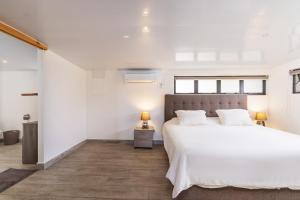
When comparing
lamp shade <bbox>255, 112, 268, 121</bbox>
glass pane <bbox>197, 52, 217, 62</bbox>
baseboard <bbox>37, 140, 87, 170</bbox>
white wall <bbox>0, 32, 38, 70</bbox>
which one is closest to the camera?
white wall <bbox>0, 32, 38, 70</bbox>

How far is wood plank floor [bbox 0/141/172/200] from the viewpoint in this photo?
219 cm

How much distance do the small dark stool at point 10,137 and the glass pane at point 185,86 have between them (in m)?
4.54

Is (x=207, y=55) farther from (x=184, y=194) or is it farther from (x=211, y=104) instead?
(x=184, y=194)

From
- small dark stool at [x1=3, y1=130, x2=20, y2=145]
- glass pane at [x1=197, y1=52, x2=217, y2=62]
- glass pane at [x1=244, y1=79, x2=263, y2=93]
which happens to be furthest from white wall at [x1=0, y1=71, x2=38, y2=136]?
glass pane at [x1=244, y1=79, x2=263, y2=93]

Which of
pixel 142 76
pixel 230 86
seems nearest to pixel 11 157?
pixel 142 76

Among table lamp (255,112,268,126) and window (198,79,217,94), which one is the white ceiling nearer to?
window (198,79,217,94)

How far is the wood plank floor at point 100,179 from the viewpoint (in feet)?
7.20

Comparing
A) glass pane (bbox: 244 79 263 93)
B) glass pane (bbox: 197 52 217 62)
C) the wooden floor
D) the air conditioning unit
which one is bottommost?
the wooden floor

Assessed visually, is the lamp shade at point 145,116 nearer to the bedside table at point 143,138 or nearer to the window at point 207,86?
the bedside table at point 143,138

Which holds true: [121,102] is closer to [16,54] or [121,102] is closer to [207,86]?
[207,86]

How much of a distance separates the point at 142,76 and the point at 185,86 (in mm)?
1227

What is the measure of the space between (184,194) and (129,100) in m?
3.13

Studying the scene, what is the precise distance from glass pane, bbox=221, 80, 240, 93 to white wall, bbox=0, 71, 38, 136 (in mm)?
5365

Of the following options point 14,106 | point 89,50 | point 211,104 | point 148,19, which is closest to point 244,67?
point 211,104
